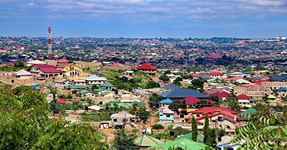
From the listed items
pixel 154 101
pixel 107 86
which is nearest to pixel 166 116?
pixel 154 101

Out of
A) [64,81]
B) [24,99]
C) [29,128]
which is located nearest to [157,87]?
[64,81]

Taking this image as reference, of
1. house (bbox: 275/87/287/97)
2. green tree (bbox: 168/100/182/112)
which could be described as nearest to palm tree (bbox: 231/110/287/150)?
green tree (bbox: 168/100/182/112)

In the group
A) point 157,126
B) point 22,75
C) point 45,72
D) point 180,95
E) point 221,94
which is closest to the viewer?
point 157,126

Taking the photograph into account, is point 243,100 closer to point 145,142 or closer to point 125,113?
point 125,113

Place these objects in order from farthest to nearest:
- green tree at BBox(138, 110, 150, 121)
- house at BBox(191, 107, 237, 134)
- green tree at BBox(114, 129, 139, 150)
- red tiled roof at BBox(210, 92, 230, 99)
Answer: red tiled roof at BBox(210, 92, 230, 99)
green tree at BBox(138, 110, 150, 121)
house at BBox(191, 107, 237, 134)
green tree at BBox(114, 129, 139, 150)

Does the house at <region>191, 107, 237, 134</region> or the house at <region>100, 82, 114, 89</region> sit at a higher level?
the house at <region>100, 82, 114, 89</region>

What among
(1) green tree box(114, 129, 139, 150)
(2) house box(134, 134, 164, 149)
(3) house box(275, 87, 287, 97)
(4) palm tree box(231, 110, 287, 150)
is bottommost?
(3) house box(275, 87, 287, 97)

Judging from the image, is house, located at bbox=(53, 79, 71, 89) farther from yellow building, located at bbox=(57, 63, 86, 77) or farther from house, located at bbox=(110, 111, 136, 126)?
house, located at bbox=(110, 111, 136, 126)
